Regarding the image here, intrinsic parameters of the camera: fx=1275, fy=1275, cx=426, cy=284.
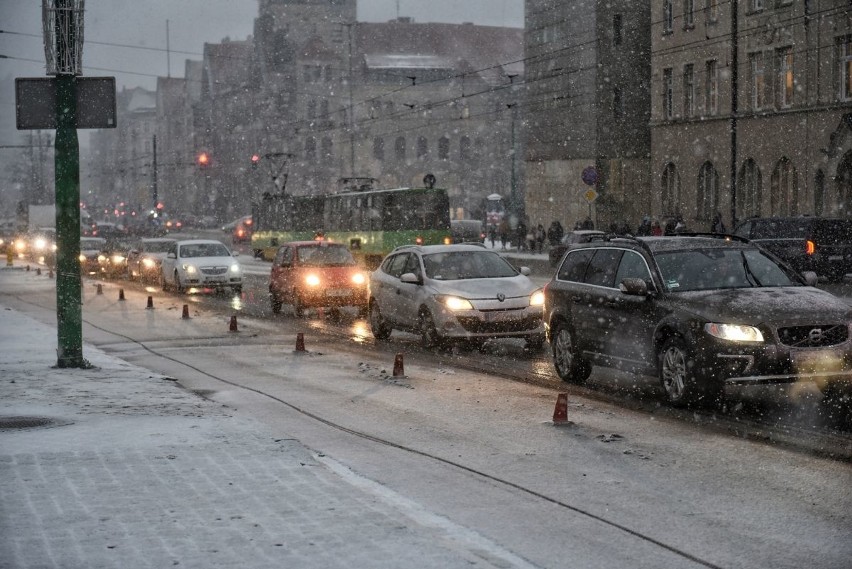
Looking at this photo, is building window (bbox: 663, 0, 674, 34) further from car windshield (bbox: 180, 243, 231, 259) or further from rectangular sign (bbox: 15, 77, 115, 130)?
rectangular sign (bbox: 15, 77, 115, 130)

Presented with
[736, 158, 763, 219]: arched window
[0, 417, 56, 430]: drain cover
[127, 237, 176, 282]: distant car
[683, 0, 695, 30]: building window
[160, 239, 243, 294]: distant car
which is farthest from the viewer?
[683, 0, 695, 30]: building window

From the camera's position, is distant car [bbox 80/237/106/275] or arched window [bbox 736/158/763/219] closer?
arched window [bbox 736/158/763/219]

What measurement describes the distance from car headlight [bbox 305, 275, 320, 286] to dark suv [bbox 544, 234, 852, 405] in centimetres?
1151

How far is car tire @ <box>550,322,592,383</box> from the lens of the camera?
1478cm

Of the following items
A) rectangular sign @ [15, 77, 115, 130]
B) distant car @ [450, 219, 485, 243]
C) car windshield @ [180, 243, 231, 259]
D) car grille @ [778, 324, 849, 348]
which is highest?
rectangular sign @ [15, 77, 115, 130]

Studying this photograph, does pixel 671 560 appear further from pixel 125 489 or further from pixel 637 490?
pixel 125 489

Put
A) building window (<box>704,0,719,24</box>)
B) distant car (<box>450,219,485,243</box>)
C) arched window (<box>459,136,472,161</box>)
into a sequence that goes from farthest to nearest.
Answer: arched window (<box>459,136,472,161</box>) → distant car (<box>450,219,485,243</box>) → building window (<box>704,0,719,24</box>)

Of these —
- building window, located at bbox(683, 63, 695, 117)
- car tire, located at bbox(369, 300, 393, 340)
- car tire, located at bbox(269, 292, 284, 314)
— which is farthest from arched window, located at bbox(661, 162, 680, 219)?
car tire, located at bbox(369, 300, 393, 340)

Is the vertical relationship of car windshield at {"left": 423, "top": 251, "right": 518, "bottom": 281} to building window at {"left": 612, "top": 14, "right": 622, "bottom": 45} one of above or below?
below

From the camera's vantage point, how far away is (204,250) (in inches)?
1448

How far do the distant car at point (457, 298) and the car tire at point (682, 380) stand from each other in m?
6.02

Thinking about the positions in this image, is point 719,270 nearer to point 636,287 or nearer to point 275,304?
point 636,287

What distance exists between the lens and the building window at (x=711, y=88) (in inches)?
2056

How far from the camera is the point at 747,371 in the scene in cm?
1176
